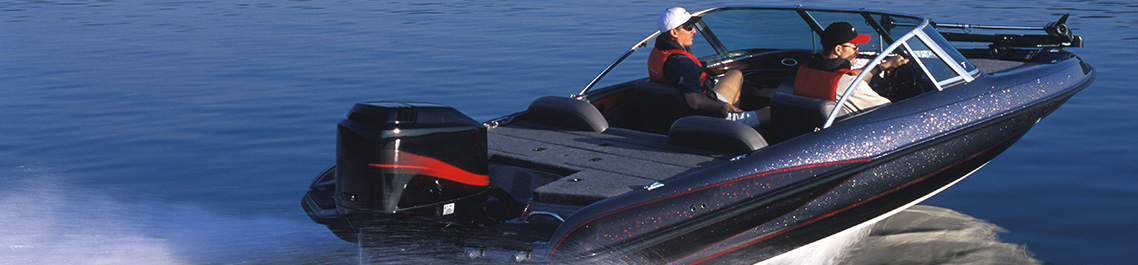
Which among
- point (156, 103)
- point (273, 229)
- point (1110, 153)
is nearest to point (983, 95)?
point (1110, 153)

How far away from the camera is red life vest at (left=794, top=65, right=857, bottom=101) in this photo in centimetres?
462

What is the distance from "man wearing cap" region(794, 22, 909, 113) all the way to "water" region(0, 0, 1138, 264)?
2.66 ft

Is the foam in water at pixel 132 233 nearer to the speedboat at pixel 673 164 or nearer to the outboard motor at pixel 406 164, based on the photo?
the speedboat at pixel 673 164

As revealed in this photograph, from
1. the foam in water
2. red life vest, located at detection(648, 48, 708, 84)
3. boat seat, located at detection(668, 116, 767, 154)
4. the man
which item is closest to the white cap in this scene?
the man

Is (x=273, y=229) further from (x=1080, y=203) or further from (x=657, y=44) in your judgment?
(x=1080, y=203)

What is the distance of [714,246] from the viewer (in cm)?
382

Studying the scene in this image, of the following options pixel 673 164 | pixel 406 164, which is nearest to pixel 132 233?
pixel 406 164

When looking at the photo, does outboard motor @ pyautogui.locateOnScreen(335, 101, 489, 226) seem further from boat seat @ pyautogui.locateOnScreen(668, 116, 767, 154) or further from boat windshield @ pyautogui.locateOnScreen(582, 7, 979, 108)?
boat windshield @ pyautogui.locateOnScreen(582, 7, 979, 108)

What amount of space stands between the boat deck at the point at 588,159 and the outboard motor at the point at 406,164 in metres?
0.33

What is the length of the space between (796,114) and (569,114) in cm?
110

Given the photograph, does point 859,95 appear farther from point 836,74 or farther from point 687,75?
point 687,75

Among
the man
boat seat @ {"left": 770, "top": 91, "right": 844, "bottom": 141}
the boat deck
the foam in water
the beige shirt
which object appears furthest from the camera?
the man

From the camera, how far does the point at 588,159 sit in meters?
4.32

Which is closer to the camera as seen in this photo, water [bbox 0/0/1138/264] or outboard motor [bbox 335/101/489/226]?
outboard motor [bbox 335/101/489/226]
